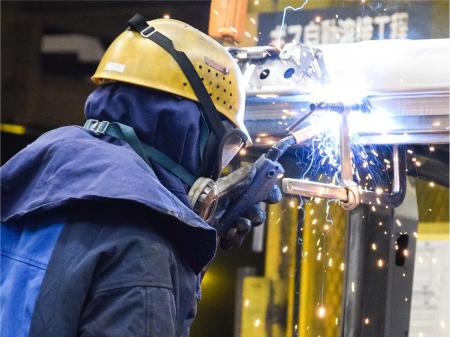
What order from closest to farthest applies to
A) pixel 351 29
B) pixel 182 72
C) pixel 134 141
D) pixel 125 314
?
pixel 125 314 → pixel 134 141 → pixel 182 72 → pixel 351 29

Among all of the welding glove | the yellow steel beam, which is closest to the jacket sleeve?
the welding glove

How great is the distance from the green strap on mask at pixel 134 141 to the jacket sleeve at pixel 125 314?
272 millimetres

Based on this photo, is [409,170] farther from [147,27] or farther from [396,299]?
[147,27]

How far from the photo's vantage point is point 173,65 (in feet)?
5.36

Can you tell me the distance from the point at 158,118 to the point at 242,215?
41cm

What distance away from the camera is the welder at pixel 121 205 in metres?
1.34

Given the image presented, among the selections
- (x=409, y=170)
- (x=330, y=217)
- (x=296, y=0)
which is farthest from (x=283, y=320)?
(x=296, y=0)

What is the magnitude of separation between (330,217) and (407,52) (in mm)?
495

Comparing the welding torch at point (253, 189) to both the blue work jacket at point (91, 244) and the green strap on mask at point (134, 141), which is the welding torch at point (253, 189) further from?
the blue work jacket at point (91, 244)

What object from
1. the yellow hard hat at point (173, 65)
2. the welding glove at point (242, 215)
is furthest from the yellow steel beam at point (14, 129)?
the yellow hard hat at point (173, 65)

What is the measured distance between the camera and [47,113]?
4.34 meters

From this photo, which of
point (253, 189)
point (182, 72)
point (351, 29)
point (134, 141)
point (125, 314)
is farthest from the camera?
point (351, 29)

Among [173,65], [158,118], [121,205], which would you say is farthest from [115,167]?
[173,65]

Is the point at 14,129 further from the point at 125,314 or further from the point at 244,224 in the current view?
the point at 125,314
